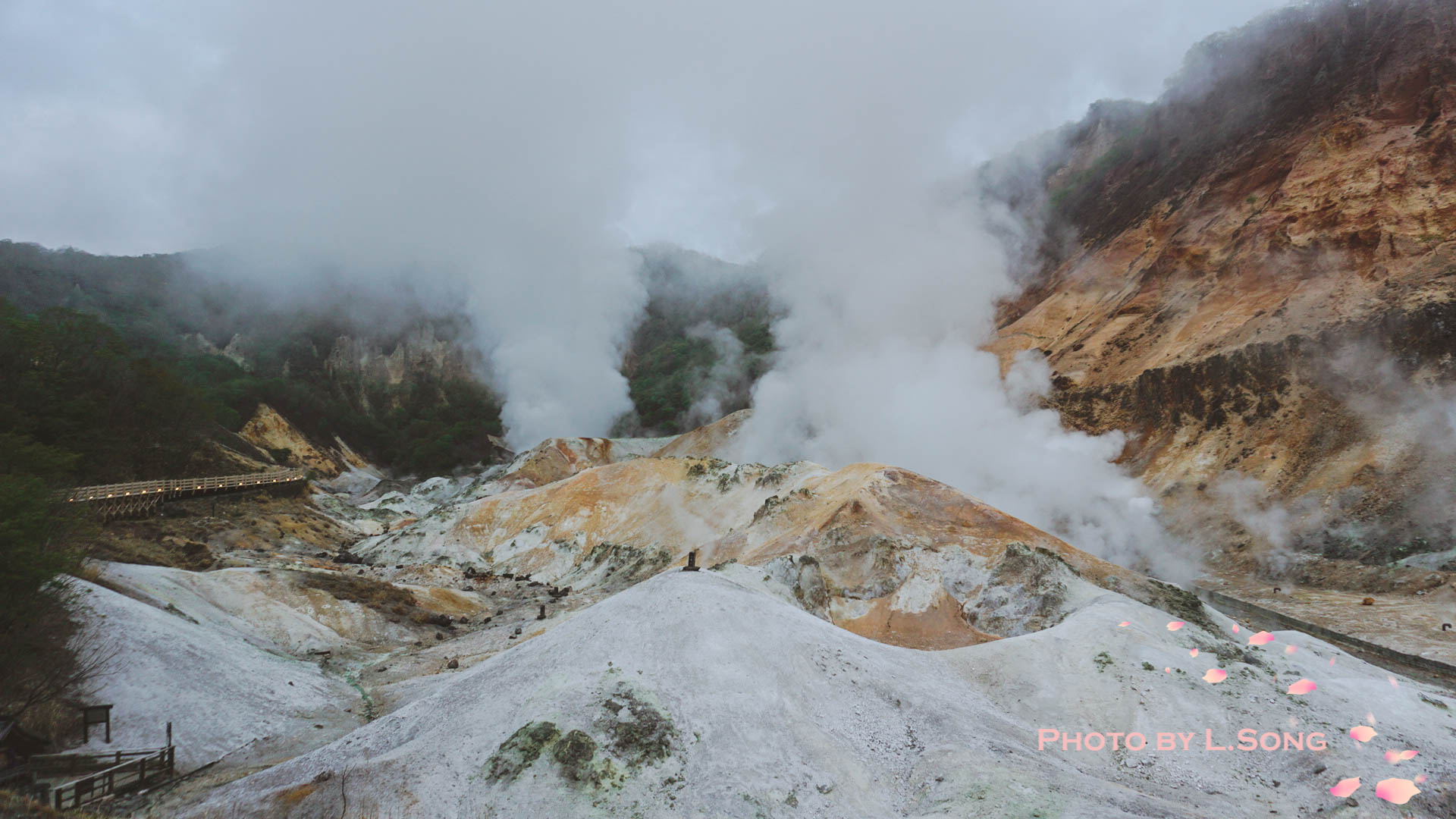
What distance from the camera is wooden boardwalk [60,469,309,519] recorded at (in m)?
30.6

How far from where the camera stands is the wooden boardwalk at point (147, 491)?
3059cm

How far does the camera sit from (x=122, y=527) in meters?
29.8

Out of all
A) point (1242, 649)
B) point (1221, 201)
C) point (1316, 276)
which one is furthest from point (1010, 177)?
point (1242, 649)

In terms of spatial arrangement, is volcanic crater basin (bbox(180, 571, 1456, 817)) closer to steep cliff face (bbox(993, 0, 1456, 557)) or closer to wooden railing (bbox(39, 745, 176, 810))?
wooden railing (bbox(39, 745, 176, 810))

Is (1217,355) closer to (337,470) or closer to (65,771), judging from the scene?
(65,771)

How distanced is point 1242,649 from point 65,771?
2590cm

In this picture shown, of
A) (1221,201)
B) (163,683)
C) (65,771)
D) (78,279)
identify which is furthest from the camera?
(78,279)
